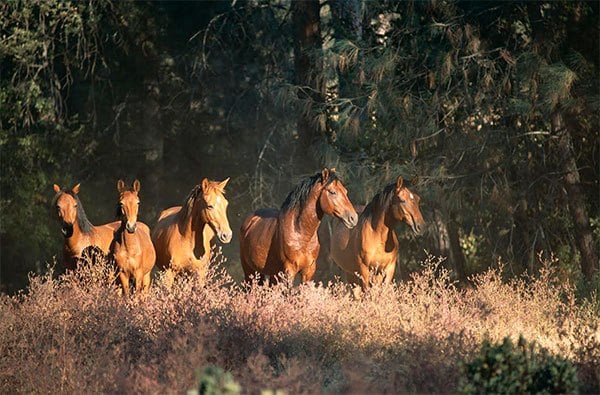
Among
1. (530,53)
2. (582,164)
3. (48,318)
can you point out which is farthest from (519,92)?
(48,318)

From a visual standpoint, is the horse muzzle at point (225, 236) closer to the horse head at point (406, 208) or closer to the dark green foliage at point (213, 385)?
the horse head at point (406, 208)

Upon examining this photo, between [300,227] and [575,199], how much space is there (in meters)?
5.19

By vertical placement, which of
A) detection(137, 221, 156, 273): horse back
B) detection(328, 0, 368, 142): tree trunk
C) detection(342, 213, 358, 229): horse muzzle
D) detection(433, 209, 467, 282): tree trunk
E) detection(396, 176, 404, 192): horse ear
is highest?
detection(328, 0, 368, 142): tree trunk

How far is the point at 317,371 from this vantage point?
10016mm

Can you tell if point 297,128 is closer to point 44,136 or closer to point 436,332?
point 44,136

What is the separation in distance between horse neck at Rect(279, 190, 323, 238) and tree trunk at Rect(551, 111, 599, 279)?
4935 millimetres

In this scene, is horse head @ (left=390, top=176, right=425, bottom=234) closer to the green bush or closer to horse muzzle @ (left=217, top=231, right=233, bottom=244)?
horse muzzle @ (left=217, top=231, right=233, bottom=244)

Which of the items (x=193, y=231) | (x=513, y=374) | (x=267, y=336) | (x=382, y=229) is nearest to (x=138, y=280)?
(x=193, y=231)

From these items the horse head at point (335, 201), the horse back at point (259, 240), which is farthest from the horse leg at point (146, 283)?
the horse head at point (335, 201)

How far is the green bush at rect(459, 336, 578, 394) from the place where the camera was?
26.5 feet

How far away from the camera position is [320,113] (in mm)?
19312

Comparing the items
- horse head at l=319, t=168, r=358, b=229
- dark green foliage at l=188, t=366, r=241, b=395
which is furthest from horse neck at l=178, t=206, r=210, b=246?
dark green foliage at l=188, t=366, r=241, b=395

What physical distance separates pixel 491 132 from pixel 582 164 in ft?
5.61

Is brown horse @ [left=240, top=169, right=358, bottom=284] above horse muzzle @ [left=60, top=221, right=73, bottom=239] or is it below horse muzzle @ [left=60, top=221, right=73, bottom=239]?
below
